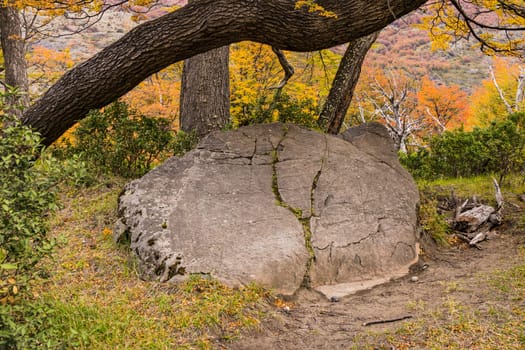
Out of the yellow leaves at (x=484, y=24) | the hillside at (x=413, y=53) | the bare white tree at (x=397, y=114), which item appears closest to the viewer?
the yellow leaves at (x=484, y=24)

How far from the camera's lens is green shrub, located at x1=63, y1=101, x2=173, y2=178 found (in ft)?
18.4

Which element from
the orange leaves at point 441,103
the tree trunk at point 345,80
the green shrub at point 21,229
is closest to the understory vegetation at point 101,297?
the green shrub at point 21,229

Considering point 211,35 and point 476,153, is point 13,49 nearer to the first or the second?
point 211,35

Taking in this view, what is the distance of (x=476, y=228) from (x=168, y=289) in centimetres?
420

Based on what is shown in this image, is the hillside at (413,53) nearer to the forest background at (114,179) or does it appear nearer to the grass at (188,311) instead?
the forest background at (114,179)

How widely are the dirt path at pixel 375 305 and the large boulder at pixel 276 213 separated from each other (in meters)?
0.19

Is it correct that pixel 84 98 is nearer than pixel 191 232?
No

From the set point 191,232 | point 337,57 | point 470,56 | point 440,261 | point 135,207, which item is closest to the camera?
point 191,232

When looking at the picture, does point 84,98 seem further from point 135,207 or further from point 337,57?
point 337,57

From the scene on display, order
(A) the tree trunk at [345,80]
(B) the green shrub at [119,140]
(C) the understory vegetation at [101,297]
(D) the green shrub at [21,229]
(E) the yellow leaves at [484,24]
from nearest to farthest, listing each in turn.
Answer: (D) the green shrub at [21,229] < (C) the understory vegetation at [101,297] < (E) the yellow leaves at [484,24] < (B) the green shrub at [119,140] < (A) the tree trunk at [345,80]

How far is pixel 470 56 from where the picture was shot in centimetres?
6050

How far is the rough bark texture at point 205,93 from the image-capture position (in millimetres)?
6219

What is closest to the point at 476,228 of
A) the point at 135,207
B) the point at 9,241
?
the point at 135,207

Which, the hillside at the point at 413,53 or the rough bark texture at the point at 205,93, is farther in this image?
the hillside at the point at 413,53
